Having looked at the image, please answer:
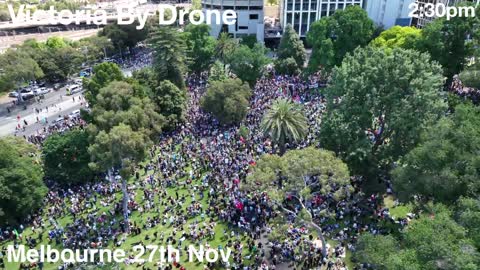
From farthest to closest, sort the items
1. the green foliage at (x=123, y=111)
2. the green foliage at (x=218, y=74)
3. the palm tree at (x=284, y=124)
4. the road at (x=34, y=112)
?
the road at (x=34, y=112)
the green foliage at (x=218, y=74)
the palm tree at (x=284, y=124)
the green foliage at (x=123, y=111)

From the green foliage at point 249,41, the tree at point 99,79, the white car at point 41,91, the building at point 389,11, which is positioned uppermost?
the building at point 389,11

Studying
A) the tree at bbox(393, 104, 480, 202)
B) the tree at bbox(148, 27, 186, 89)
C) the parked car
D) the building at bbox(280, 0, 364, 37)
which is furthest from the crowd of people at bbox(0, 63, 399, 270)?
the building at bbox(280, 0, 364, 37)

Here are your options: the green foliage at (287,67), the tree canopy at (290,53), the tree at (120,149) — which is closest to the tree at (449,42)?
the green foliage at (287,67)

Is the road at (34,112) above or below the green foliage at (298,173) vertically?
below

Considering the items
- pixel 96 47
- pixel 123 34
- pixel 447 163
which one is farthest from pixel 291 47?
pixel 447 163

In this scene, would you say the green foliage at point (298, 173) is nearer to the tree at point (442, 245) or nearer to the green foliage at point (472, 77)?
the tree at point (442, 245)

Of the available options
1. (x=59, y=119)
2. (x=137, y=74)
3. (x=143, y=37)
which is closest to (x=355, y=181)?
(x=137, y=74)
